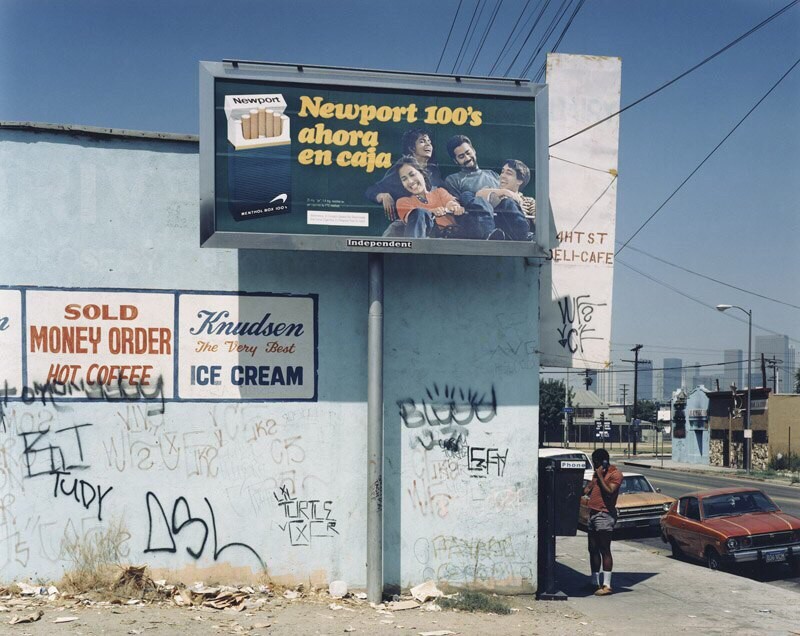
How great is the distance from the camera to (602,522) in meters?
11.3

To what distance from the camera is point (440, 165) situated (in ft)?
33.0

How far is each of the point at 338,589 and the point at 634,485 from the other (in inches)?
511

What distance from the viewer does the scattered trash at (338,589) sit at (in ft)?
32.6

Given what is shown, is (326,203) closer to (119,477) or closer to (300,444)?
(300,444)

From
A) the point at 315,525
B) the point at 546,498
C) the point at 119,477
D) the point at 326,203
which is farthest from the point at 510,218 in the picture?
the point at 119,477

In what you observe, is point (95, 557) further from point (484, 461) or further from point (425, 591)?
point (484, 461)

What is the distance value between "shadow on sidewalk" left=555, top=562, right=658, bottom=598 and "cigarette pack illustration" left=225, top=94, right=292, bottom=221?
6.31 meters

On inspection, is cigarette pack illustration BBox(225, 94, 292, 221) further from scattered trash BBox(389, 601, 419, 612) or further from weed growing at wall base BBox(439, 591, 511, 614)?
weed growing at wall base BBox(439, 591, 511, 614)

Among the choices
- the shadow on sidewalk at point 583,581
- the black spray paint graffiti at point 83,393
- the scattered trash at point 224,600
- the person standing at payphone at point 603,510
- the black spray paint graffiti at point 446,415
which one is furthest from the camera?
the shadow on sidewalk at point 583,581

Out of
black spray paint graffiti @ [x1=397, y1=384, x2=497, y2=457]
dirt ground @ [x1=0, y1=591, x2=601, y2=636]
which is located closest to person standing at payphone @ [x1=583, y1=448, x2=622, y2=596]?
dirt ground @ [x1=0, y1=591, x2=601, y2=636]

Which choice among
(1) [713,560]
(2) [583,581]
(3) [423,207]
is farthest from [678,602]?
(3) [423,207]

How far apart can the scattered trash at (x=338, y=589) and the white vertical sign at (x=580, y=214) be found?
154 inches

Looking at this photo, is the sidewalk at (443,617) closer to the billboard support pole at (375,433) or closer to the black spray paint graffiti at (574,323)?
the billboard support pole at (375,433)

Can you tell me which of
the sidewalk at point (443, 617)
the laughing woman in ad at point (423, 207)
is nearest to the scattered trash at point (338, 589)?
the sidewalk at point (443, 617)
